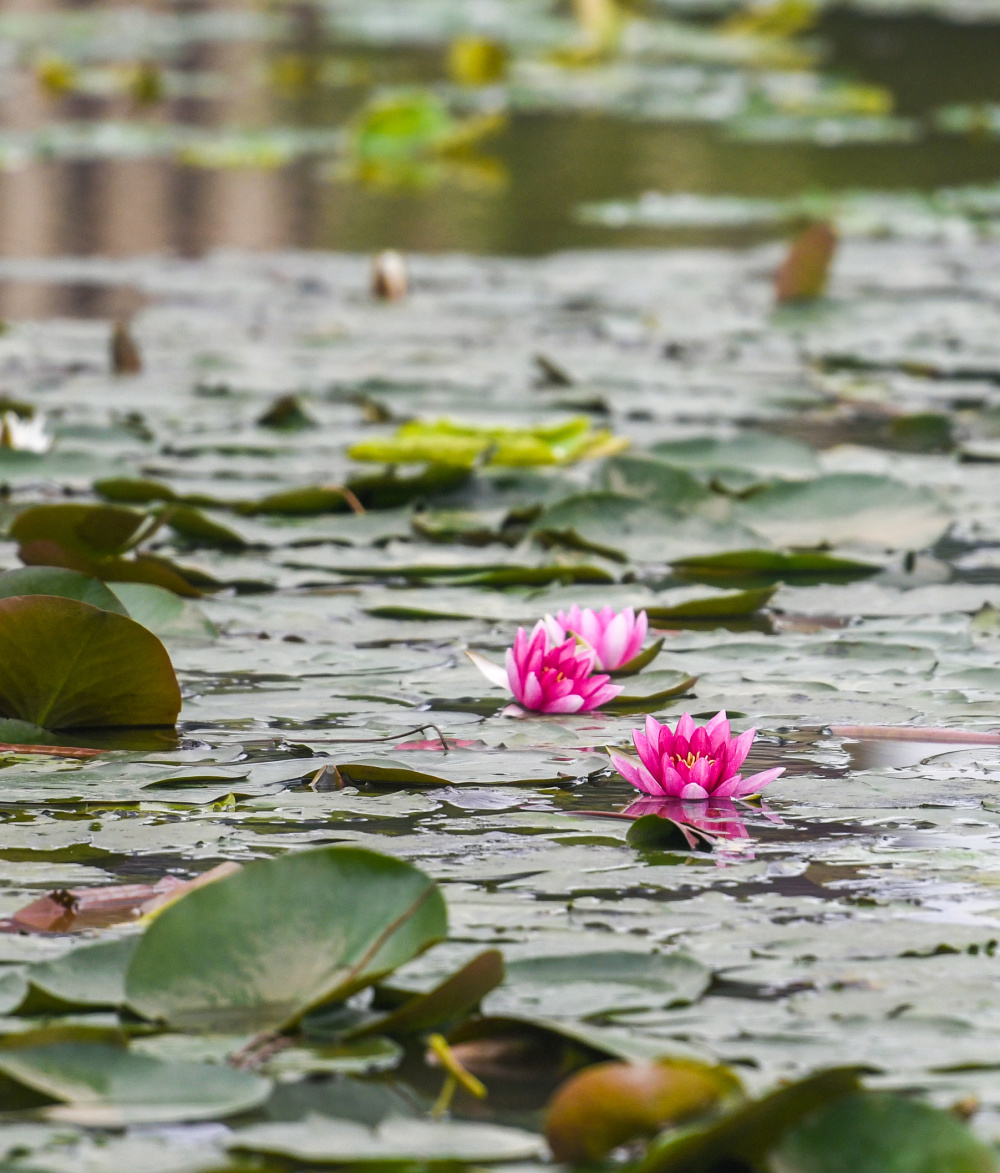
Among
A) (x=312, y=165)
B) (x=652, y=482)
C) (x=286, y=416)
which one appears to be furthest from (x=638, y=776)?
(x=312, y=165)

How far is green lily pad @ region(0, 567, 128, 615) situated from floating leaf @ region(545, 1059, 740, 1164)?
883 millimetres

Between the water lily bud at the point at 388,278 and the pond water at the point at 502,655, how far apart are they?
0.29ft

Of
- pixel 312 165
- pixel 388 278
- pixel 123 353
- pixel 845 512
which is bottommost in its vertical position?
pixel 845 512

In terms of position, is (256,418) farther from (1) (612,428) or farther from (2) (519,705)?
(2) (519,705)

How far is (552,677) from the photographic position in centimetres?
171

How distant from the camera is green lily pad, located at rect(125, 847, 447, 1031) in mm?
1097

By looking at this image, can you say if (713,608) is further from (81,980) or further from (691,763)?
(81,980)

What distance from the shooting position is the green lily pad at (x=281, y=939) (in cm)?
110

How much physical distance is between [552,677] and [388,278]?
9.67 ft

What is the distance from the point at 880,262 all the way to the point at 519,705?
3.94 m

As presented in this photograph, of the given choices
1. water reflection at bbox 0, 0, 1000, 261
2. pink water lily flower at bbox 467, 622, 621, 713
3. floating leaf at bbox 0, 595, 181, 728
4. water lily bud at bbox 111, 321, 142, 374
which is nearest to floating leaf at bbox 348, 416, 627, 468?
water lily bud at bbox 111, 321, 142, 374

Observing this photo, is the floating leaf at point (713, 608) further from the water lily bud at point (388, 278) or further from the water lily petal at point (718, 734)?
the water lily bud at point (388, 278)

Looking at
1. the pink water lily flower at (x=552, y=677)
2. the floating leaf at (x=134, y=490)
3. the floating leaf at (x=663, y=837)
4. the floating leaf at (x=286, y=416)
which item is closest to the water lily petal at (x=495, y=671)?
the pink water lily flower at (x=552, y=677)

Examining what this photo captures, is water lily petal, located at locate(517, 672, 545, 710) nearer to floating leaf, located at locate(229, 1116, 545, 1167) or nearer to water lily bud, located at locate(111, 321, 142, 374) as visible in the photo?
floating leaf, located at locate(229, 1116, 545, 1167)
